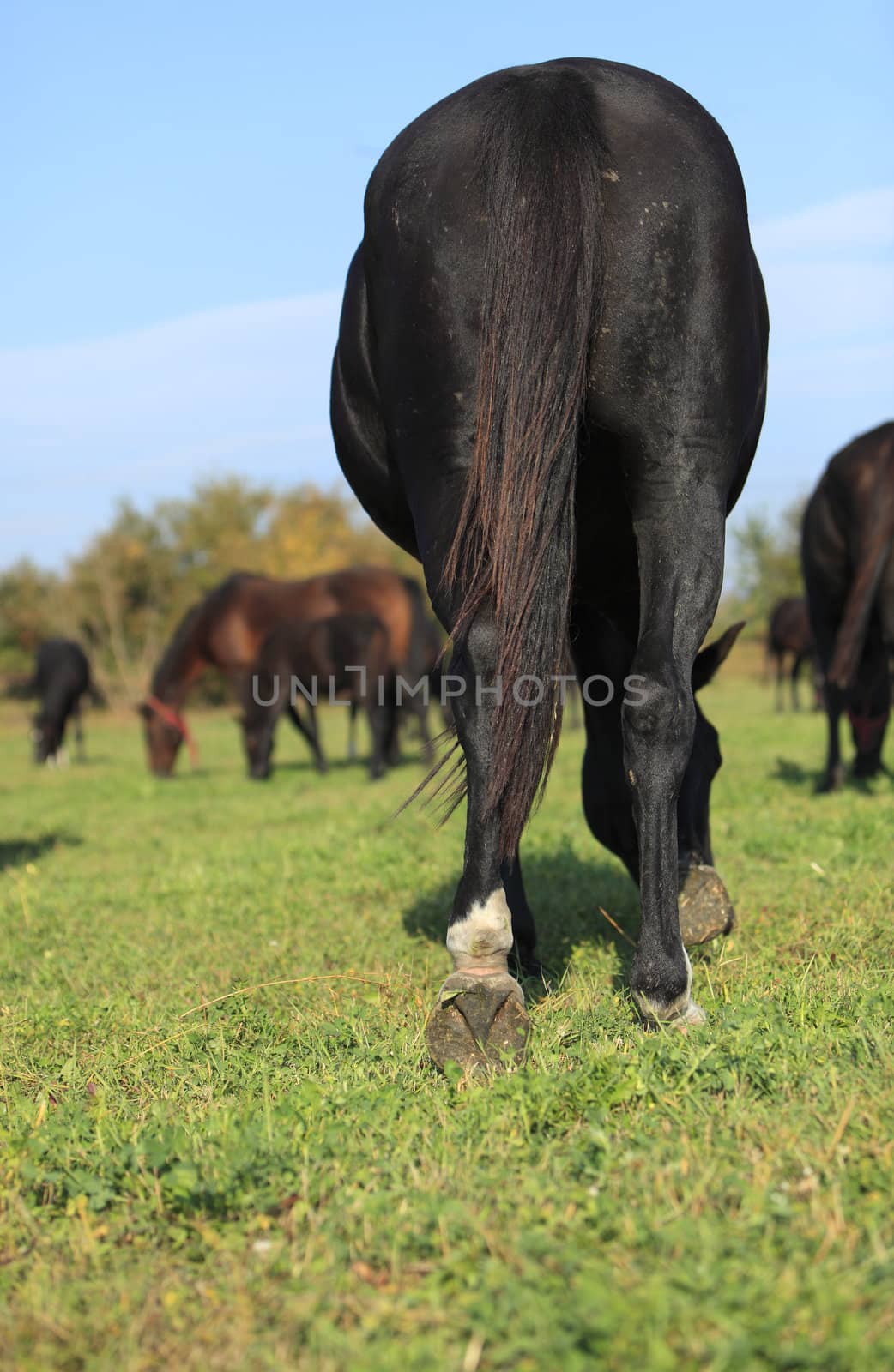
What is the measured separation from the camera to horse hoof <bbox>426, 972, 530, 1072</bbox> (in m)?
2.74

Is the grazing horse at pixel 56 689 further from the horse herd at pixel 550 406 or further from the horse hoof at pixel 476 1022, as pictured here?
the horse hoof at pixel 476 1022

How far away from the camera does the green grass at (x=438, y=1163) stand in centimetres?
164

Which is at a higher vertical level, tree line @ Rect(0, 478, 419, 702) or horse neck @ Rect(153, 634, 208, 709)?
tree line @ Rect(0, 478, 419, 702)

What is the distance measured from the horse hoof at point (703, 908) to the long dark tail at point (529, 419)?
1.03 meters

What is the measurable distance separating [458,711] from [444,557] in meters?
0.37

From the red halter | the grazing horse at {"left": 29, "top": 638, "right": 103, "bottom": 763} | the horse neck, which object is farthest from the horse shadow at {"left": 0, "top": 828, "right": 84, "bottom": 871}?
the grazing horse at {"left": 29, "top": 638, "right": 103, "bottom": 763}

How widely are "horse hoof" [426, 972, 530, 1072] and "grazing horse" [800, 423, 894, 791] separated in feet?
18.6

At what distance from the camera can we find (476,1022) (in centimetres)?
274

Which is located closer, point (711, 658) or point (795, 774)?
point (711, 658)

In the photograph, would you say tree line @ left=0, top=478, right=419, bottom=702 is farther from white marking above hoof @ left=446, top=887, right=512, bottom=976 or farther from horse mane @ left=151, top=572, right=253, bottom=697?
white marking above hoof @ left=446, top=887, right=512, bottom=976

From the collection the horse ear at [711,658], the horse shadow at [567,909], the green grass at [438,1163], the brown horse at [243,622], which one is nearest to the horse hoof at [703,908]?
the green grass at [438,1163]

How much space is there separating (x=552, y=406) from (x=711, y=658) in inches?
48.2

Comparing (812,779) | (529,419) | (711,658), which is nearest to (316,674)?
(812,779)

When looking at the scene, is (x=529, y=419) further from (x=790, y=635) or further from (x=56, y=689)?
(x=790, y=635)
